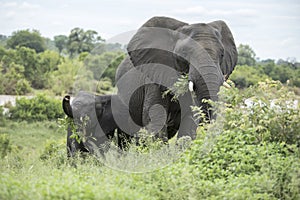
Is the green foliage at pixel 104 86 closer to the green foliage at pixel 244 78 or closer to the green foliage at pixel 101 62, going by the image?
the green foliage at pixel 101 62

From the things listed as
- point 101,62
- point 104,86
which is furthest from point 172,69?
point 104,86

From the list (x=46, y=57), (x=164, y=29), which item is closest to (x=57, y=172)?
(x=164, y=29)

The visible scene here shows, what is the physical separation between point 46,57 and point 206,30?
133ft

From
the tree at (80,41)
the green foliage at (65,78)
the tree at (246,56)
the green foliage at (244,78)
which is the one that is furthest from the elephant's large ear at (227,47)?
the tree at (80,41)

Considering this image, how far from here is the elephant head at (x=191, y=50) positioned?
9.19 meters

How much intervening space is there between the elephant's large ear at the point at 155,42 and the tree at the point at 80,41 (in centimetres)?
4701

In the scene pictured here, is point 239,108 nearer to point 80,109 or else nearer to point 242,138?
point 242,138

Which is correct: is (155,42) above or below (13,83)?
above

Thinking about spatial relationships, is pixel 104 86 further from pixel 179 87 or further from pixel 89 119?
pixel 179 87

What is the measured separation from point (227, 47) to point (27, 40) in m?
62.5

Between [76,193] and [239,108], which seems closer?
[76,193]

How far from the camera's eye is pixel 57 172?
23.0 feet

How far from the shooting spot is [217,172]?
23.0 ft

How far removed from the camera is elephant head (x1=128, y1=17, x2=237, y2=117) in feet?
30.1
